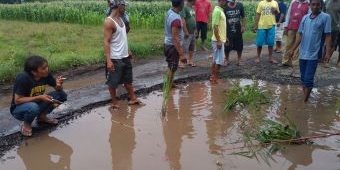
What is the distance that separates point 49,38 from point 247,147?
32.3 ft

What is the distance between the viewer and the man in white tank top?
237 inches

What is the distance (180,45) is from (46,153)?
294 centimetres

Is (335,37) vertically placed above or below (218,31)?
below

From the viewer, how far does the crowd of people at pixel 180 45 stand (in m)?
5.29

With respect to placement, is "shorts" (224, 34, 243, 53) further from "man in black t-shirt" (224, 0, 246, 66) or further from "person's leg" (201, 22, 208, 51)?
"person's leg" (201, 22, 208, 51)

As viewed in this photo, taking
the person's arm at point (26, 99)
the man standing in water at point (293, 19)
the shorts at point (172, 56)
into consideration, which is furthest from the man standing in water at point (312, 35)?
the person's arm at point (26, 99)

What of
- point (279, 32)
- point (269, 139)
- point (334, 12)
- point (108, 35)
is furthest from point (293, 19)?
point (269, 139)

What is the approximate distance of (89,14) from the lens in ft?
57.9

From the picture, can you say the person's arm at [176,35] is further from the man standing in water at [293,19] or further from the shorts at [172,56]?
the man standing in water at [293,19]

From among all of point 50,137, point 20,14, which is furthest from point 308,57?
point 20,14

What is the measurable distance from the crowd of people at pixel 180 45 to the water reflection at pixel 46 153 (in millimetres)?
281

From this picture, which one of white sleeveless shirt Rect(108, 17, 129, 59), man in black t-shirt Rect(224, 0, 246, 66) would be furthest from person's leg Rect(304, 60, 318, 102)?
white sleeveless shirt Rect(108, 17, 129, 59)

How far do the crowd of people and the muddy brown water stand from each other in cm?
39

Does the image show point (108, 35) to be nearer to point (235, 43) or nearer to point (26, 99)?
point (26, 99)
